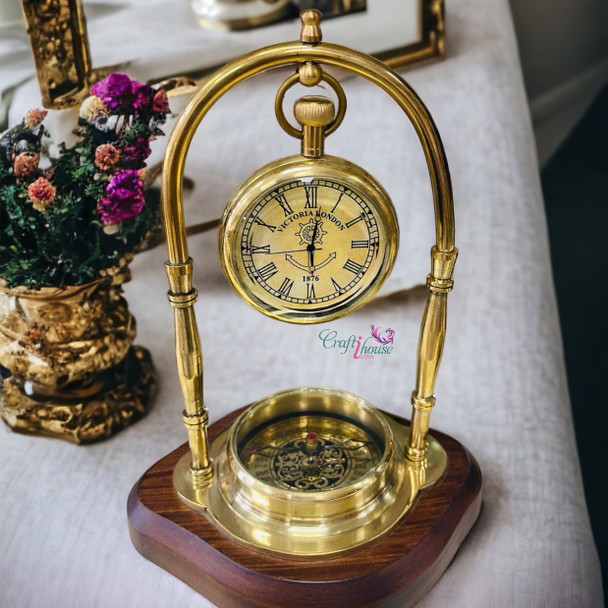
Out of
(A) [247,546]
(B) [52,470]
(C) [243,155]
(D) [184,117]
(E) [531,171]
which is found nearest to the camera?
→ (D) [184,117]

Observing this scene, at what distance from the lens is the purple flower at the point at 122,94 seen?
3.02 feet

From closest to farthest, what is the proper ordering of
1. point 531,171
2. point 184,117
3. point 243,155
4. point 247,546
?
point 184,117 < point 247,546 < point 243,155 < point 531,171

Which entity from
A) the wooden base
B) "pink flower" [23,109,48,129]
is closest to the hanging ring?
"pink flower" [23,109,48,129]

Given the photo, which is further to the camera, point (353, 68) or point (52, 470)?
point (52, 470)

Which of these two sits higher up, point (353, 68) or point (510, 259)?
point (353, 68)

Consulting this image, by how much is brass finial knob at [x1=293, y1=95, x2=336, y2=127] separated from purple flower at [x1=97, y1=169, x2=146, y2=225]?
266mm

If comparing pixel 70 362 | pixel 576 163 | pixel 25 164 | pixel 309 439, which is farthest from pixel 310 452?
pixel 576 163

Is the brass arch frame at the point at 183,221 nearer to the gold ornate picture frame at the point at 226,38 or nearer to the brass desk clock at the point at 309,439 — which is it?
the brass desk clock at the point at 309,439

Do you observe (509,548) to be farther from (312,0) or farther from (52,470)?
(312,0)

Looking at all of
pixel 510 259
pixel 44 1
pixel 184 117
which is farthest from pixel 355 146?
pixel 184 117

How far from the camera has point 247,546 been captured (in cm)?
86

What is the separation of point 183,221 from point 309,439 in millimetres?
Result: 331

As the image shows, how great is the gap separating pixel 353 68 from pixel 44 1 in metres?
0.59

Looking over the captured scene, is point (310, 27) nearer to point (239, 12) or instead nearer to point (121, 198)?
point (121, 198)
